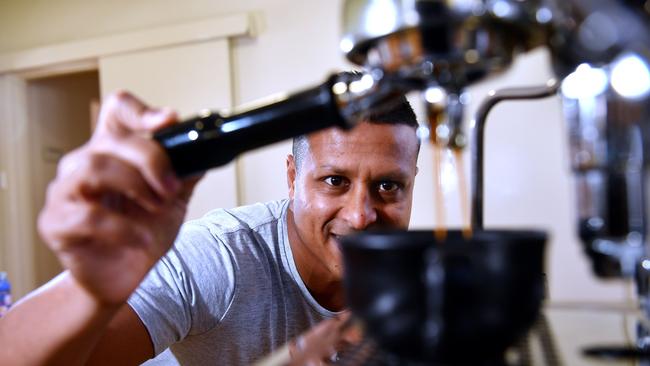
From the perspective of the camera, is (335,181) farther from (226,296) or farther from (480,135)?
(480,135)

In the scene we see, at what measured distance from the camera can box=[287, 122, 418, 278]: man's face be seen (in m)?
0.85

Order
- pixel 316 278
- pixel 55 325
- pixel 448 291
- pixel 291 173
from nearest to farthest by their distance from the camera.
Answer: pixel 448 291, pixel 55 325, pixel 316 278, pixel 291 173

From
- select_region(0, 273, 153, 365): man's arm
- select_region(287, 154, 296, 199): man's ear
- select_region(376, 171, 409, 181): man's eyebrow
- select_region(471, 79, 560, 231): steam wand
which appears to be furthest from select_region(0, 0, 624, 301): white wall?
select_region(0, 273, 153, 365): man's arm

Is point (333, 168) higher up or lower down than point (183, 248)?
higher up

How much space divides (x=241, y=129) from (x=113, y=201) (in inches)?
4.7

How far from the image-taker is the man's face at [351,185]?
2.78 ft

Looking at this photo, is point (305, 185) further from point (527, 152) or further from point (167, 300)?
point (527, 152)

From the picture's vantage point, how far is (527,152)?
192 centimetres

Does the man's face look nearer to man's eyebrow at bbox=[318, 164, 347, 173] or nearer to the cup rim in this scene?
man's eyebrow at bbox=[318, 164, 347, 173]

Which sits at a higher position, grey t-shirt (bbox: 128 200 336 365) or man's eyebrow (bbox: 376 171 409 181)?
man's eyebrow (bbox: 376 171 409 181)

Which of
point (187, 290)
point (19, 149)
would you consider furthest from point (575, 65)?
point (19, 149)

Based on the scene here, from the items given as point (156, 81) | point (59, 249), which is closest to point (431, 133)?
point (59, 249)

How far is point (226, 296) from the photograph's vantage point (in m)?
0.83

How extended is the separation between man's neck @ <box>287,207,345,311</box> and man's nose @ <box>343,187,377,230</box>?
0.11 metres
